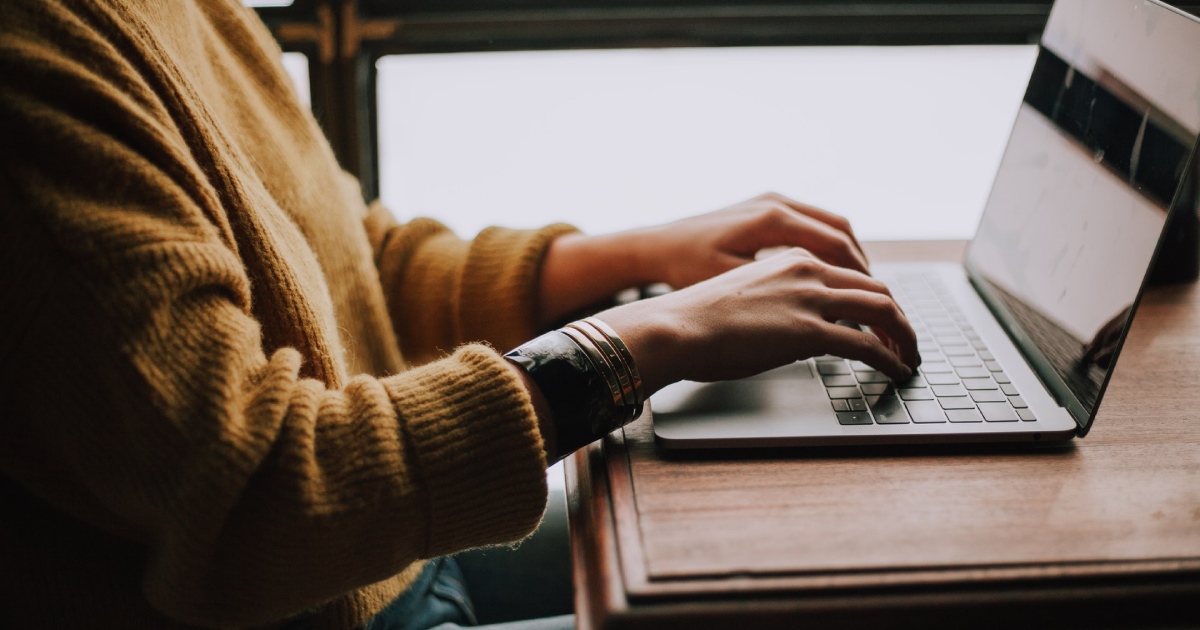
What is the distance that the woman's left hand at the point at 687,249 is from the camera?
77 cm

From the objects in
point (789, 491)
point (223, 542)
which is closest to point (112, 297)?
point (223, 542)

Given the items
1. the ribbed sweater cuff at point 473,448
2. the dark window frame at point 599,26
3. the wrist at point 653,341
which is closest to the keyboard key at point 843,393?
the wrist at point 653,341

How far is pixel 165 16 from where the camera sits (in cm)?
59

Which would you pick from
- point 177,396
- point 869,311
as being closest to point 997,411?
point 869,311

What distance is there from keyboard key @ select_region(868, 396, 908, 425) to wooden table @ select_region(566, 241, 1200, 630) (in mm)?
26

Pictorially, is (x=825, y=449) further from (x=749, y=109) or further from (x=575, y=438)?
(x=749, y=109)

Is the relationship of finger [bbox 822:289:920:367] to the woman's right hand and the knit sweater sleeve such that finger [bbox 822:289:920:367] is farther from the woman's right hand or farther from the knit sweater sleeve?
the knit sweater sleeve

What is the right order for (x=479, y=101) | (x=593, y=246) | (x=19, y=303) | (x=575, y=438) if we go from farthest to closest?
(x=479, y=101), (x=593, y=246), (x=575, y=438), (x=19, y=303)

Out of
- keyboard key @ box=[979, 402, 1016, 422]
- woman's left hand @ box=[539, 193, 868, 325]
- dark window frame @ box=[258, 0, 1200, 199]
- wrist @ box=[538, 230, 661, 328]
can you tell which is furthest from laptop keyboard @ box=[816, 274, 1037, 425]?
dark window frame @ box=[258, 0, 1200, 199]

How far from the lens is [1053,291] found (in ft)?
2.31

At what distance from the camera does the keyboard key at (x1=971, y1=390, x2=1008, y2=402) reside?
63cm

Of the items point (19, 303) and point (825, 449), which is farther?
point (825, 449)

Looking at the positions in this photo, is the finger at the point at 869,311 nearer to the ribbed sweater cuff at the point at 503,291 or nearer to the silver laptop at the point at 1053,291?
the silver laptop at the point at 1053,291

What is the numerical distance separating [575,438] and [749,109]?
1.04 metres
